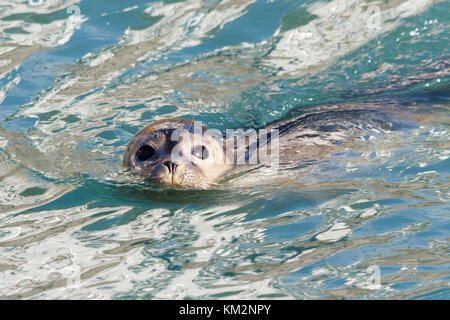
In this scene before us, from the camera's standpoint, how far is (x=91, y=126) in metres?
5.56

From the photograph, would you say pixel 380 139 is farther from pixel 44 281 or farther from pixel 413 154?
pixel 44 281

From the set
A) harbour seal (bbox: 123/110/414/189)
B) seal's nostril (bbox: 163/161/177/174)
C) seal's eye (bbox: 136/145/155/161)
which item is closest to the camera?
seal's nostril (bbox: 163/161/177/174)

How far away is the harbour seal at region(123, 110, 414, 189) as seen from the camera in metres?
4.13

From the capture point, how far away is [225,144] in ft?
16.9

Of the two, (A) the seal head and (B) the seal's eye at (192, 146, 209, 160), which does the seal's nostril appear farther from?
(B) the seal's eye at (192, 146, 209, 160)

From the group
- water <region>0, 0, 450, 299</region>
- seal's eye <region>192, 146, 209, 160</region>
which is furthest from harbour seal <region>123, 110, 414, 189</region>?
water <region>0, 0, 450, 299</region>

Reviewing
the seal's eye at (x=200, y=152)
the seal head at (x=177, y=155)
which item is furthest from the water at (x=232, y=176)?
the seal's eye at (x=200, y=152)

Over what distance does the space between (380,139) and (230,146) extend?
1210 mm

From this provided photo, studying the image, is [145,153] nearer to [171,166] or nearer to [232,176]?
[171,166]

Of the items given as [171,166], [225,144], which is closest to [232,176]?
[171,166]

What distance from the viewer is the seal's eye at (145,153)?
4.32 meters

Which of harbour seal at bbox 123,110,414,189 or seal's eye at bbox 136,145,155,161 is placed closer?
harbour seal at bbox 123,110,414,189

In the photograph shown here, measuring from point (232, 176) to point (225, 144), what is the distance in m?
0.74

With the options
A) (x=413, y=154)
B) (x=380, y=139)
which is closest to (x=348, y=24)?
(x=380, y=139)
